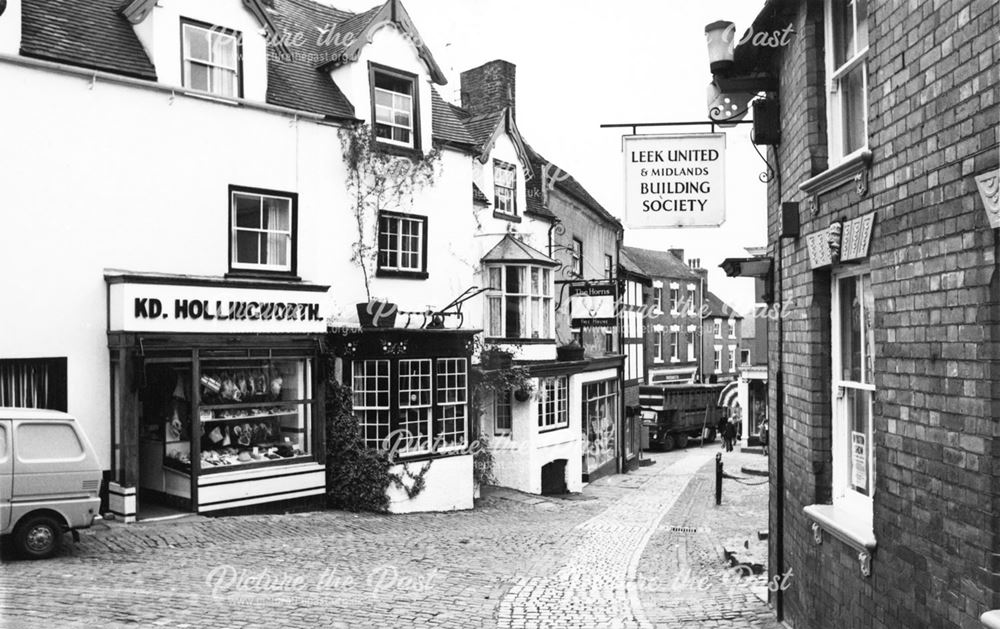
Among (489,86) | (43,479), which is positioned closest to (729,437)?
(489,86)

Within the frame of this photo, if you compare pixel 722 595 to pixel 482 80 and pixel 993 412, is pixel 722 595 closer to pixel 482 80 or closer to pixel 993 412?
pixel 993 412

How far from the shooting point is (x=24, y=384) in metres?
12.2

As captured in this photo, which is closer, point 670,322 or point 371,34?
point 371,34

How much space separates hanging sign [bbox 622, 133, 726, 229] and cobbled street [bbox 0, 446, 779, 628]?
4217 millimetres

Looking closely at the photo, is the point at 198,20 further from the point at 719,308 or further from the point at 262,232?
the point at 719,308

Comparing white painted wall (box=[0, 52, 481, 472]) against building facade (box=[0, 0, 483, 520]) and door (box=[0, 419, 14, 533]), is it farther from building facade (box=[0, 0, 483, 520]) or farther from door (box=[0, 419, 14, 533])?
door (box=[0, 419, 14, 533])

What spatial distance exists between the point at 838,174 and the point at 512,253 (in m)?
14.6

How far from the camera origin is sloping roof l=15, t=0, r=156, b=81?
12.7 meters

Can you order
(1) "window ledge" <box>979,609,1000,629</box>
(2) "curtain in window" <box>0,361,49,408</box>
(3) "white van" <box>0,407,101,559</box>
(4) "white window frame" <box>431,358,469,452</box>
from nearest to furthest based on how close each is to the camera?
(1) "window ledge" <box>979,609,1000,629</box> < (3) "white van" <box>0,407,101,559</box> < (2) "curtain in window" <box>0,361,49,408</box> < (4) "white window frame" <box>431,358,469,452</box>

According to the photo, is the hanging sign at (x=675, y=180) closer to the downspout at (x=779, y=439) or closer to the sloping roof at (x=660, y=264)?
the downspout at (x=779, y=439)

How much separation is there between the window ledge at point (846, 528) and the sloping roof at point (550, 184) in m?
16.3

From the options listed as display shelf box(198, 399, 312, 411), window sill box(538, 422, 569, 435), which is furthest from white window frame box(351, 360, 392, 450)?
window sill box(538, 422, 569, 435)

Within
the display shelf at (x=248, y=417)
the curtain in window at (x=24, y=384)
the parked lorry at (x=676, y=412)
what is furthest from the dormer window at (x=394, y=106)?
the parked lorry at (x=676, y=412)

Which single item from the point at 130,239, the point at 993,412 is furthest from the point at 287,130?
the point at 993,412
